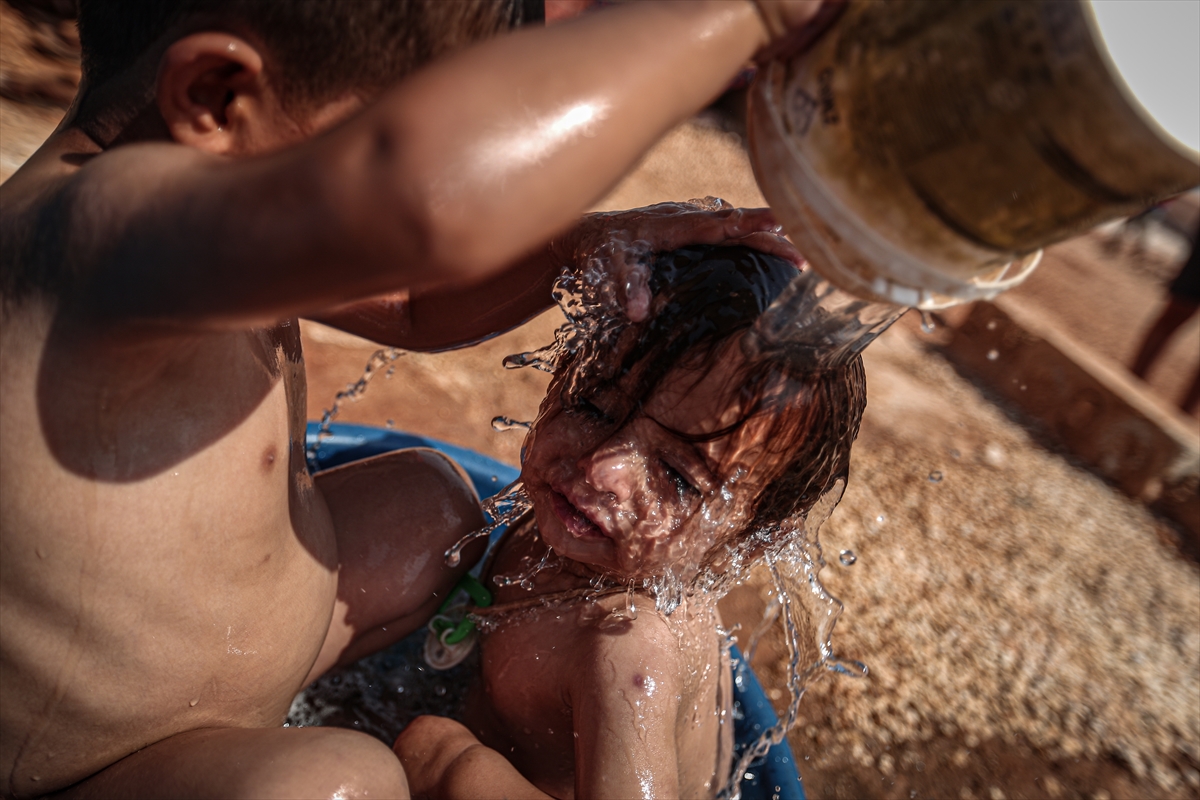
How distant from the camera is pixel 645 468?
4.56 ft

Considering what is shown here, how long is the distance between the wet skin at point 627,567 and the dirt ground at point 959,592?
1.03 m

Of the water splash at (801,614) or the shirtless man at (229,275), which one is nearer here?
the shirtless man at (229,275)

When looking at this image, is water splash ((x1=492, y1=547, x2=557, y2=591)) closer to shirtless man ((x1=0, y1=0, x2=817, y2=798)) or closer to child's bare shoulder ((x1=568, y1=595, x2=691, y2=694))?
child's bare shoulder ((x1=568, y1=595, x2=691, y2=694))

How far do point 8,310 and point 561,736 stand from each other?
1.23 meters

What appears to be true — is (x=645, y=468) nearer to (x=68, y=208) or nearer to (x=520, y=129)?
(x=520, y=129)

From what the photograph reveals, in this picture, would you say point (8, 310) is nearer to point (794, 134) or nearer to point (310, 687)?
point (794, 134)

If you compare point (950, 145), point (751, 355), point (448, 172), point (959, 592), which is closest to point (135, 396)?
point (448, 172)

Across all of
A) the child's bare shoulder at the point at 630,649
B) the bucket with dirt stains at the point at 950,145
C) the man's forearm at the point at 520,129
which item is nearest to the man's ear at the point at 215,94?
the man's forearm at the point at 520,129

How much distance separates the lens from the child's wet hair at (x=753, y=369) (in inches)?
52.6

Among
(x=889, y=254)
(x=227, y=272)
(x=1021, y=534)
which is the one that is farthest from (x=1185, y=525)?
(x=227, y=272)

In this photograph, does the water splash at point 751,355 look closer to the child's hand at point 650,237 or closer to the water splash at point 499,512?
the child's hand at point 650,237

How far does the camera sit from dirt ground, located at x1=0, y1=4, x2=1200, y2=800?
2.38 m

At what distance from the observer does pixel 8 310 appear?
1.01 meters

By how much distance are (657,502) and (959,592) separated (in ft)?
6.86
